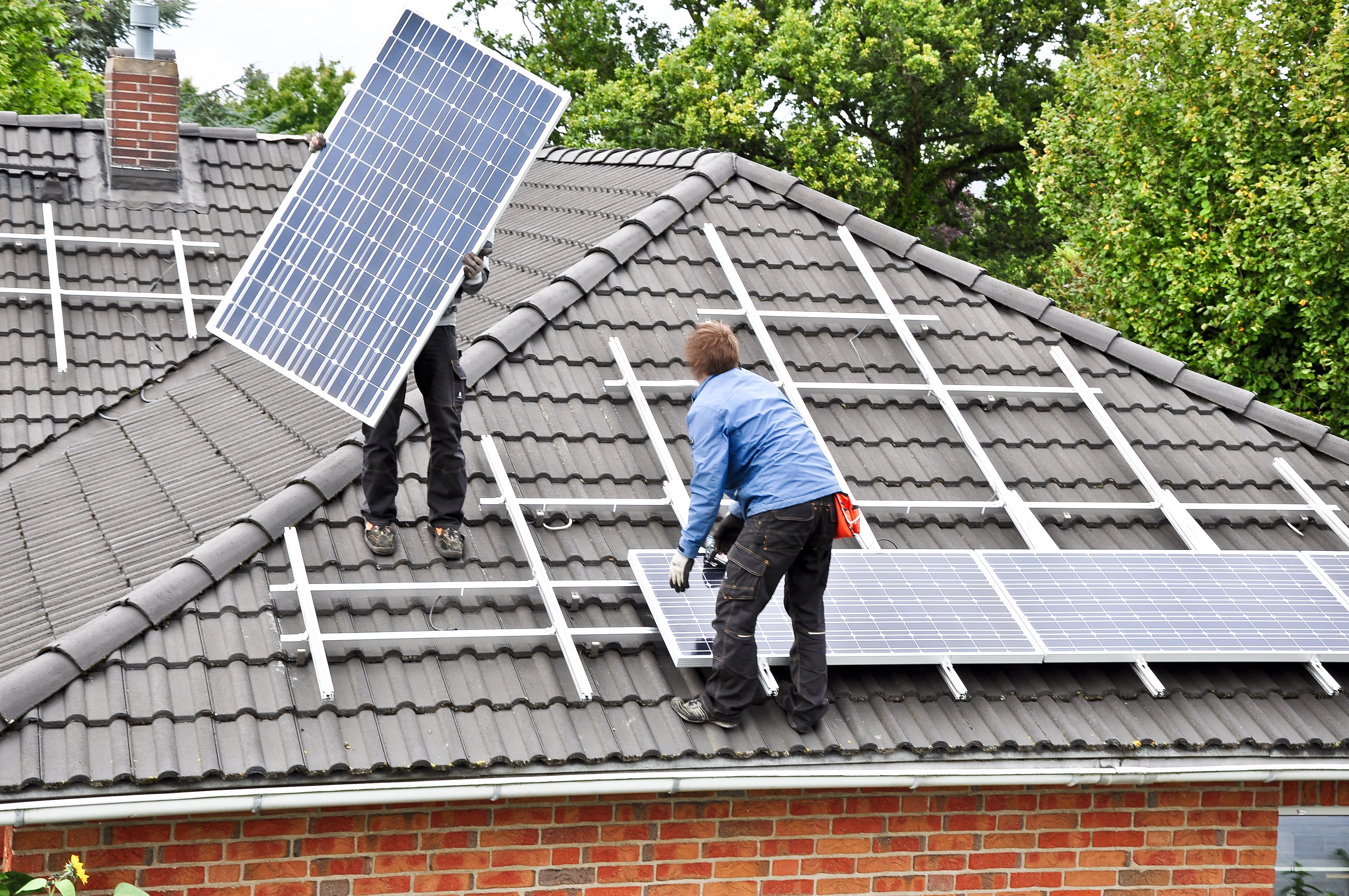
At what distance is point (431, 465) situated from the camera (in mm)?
5840

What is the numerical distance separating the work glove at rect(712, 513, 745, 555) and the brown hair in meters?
0.69

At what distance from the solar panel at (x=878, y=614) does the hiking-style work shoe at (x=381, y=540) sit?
45.9 inches

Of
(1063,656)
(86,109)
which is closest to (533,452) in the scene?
(1063,656)

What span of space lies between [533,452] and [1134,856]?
12.2ft

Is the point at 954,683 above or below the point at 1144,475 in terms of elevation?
below

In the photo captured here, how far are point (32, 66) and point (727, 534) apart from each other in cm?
2250

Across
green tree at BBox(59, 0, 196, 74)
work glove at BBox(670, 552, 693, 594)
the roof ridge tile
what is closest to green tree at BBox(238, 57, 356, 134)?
green tree at BBox(59, 0, 196, 74)

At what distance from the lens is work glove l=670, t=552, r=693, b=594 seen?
208 inches

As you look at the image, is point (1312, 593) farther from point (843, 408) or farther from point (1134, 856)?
point (843, 408)

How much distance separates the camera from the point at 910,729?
5484mm

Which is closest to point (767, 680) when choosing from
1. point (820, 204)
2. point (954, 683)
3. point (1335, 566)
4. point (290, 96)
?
point (954, 683)

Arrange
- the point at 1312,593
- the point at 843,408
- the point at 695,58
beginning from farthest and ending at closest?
the point at 695,58, the point at 843,408, the point at 1312,593

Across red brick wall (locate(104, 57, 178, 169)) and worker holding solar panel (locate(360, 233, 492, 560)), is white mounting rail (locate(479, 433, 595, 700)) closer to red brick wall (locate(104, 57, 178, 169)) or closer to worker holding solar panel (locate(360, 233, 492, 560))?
worker holding solar panel (locate(360, 233, 492, 560))

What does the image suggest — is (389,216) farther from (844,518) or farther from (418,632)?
(844,518)
